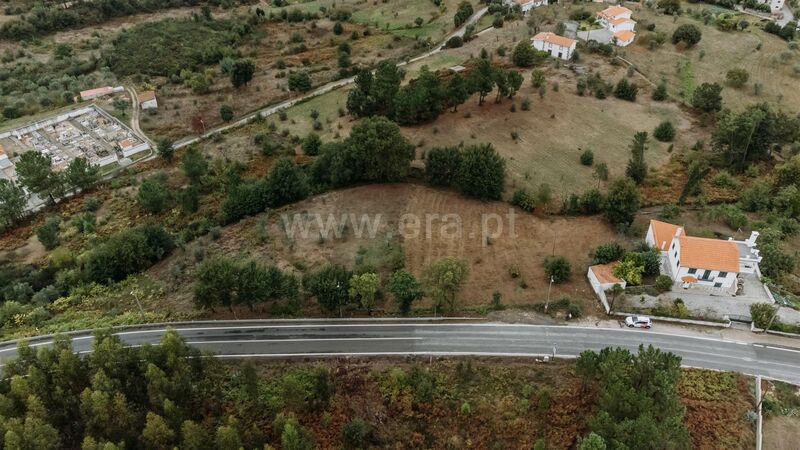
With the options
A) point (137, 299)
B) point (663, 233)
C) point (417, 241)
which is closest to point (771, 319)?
point (663, 233)

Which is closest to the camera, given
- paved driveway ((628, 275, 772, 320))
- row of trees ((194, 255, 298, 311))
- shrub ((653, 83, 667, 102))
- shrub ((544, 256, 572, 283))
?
row of trees ((194, 255, 298, 311))

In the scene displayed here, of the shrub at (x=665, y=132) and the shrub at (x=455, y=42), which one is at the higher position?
the shrub at (x=455, y=42)

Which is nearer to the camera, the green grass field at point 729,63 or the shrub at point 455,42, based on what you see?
the green grass field at point 729,63

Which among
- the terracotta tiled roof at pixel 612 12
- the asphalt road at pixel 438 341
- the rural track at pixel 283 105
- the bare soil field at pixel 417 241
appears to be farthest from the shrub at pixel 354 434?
the terracotta tiled roof at pixel 612 12

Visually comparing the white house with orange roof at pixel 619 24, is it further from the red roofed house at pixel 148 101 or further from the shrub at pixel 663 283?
the red roofed house at pixel 148 101

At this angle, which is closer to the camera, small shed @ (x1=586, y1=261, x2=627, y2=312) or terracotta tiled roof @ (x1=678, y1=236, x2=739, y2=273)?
terracotta tiled roof @ (x1=678, y1=236, x2=739, y2=273)

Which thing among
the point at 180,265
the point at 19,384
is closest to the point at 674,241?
the point at 180,265

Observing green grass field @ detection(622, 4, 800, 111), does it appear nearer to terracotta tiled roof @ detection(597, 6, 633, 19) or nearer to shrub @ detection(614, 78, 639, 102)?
terracotta tiled roof @ detection(597, 6, 633, 19)

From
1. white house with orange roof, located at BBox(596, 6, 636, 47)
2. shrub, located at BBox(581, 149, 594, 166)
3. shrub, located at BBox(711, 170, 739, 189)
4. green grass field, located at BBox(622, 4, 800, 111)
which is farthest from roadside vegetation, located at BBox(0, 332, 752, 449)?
white house with orange roof, located at BBox(596, 6, 636, 47)
